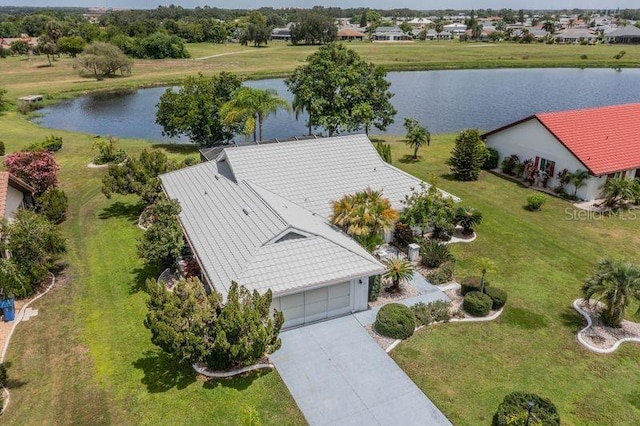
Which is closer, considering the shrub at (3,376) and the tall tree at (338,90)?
the shrub at (3,376)

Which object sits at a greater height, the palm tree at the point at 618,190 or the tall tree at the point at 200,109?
the tall tree at the point at 200,109

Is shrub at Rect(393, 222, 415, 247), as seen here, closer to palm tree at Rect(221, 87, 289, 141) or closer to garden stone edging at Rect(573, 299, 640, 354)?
garden stone edging at Rect(573, 299, 640, 354)

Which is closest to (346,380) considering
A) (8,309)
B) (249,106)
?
(8,309)

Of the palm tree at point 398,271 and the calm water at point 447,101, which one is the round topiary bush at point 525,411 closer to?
the palm tree at point 398,271

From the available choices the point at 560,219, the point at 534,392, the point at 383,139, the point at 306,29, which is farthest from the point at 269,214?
the point at 306,29

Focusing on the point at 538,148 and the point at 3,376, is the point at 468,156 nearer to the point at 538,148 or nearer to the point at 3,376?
the point at 538,148

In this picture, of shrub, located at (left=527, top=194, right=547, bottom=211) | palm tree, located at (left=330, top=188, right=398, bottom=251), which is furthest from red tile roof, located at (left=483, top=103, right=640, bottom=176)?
palm tree, located at (left=330, top=188, right=398, bottom=251)

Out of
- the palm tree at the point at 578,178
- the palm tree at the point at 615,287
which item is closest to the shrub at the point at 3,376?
the palm tree at the point at 615,287
